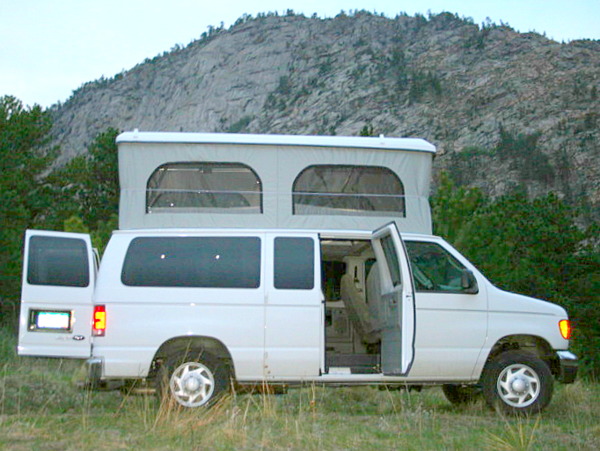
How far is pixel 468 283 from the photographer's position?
8.59 m

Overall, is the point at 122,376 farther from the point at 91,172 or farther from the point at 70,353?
the point at 91,172

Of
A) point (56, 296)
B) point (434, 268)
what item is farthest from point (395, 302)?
point (56, 296)

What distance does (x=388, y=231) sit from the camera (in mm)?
8500

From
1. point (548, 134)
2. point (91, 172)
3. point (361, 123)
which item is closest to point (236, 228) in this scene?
point (91, 172)

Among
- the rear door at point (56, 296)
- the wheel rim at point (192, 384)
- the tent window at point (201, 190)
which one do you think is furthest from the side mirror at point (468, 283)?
the rear door at point (56, 296)

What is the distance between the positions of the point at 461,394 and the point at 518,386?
1.15 meters

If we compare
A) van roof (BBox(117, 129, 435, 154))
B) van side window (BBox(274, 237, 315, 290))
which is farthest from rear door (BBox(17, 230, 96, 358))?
van side window (BBox(274, 237, 315, 290))

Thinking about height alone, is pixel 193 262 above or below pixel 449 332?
above

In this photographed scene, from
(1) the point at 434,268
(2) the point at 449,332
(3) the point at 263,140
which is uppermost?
(3) the point at 263,140

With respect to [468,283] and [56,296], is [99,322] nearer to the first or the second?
[56,296]

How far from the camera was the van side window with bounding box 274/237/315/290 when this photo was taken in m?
8.50

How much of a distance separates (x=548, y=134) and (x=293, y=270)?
143 feet

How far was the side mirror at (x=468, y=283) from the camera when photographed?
28.1ft

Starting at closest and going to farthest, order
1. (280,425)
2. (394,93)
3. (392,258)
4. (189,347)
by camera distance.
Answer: (280,425), (189,347), (392,258), (394,93)
